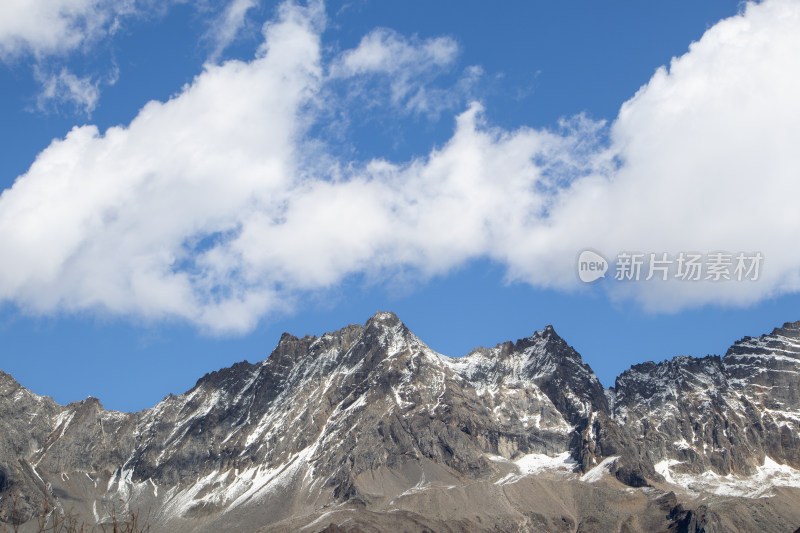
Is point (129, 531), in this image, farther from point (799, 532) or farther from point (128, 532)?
point (799, 532)

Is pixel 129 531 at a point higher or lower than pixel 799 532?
lower

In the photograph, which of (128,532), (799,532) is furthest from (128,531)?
(799,532)

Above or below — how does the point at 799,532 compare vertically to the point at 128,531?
above

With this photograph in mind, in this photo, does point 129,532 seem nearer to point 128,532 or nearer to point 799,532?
point 128,532

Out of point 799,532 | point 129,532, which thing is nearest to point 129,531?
point 129,532

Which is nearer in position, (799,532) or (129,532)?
(129,532)

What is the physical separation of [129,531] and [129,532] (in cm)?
6

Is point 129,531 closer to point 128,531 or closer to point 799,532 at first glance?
point 128,531

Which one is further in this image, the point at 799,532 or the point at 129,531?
the point at 799,532

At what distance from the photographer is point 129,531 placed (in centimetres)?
5188

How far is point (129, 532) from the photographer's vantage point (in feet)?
170

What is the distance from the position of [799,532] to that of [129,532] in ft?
278

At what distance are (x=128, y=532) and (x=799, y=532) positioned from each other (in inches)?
3360

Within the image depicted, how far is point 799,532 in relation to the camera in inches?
4240
